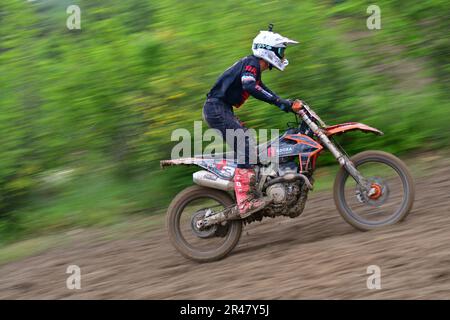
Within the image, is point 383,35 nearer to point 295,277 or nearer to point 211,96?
point 211,96

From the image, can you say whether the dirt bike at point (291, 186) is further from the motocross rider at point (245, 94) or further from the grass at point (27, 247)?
the grass at point (27, 247)

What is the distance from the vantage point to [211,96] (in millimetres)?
6949

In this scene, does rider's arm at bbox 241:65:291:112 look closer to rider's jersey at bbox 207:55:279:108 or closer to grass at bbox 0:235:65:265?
rider's jersey at bbox 207:55:279:108

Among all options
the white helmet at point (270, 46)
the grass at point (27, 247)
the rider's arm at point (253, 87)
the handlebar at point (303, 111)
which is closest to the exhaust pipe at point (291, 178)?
the handlebar at point (303, 111)

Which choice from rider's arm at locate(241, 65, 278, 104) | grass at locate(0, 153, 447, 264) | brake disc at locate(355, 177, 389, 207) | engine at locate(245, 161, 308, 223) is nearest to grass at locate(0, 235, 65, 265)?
grass at locate(0, 153, 447, 264)

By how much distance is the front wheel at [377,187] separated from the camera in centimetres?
662

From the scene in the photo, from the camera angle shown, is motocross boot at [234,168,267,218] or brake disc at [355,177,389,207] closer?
brake disc at [355,177,389,207]

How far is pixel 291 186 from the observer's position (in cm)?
681

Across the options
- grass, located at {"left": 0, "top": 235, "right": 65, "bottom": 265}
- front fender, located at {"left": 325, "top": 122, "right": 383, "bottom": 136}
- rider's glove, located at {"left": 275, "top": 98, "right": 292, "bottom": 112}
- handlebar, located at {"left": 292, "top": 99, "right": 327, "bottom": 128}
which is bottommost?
grass, located at {"left": 0, "top": 235, "right": 65, "bottom": 265}

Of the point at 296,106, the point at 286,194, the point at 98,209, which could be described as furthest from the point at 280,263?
the point at 98,209

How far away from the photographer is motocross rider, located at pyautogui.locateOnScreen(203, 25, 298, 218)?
6.66 m
